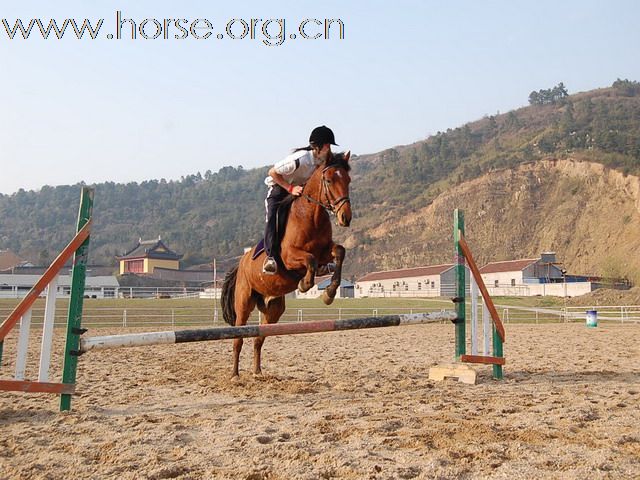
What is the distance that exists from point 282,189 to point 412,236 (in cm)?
8419

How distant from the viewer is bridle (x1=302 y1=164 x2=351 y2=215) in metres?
5.67

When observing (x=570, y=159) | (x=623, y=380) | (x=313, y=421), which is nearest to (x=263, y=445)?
(x=313, y=421)

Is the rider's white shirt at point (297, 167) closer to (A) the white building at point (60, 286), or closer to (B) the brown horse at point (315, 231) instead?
(B) the brown horse at point (315, 231)

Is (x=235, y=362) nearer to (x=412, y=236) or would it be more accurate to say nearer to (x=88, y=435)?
(x=88, y=435)

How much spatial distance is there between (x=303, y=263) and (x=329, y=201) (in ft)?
2.28

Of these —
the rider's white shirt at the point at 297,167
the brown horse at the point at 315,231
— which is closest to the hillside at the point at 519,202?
the rider's white shirt at the point at 297,167

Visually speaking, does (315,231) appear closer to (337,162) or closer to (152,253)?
(337,162)

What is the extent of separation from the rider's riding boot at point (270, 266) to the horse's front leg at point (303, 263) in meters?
0.15

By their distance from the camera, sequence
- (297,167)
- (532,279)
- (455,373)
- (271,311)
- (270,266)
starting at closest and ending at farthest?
(270,266) → (297,167) → (455,373) → (271,311) → (532,279)

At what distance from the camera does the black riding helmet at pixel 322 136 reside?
6211 millimetres

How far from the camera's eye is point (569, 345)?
12.1m

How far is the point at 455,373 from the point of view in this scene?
22.1 feet

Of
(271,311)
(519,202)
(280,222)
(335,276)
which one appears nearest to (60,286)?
(271,311)

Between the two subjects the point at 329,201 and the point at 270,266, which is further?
the point at 270,266
